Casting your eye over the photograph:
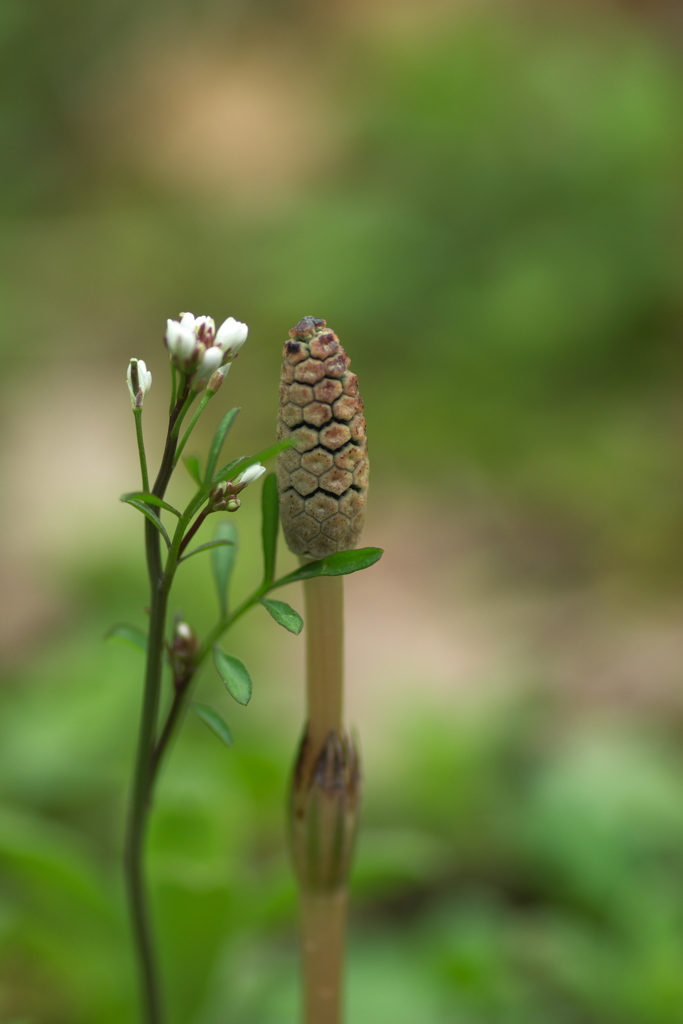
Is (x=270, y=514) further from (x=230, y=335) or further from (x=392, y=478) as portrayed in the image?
(x=392, y=478)

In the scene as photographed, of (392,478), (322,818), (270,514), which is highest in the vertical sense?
(392,478)

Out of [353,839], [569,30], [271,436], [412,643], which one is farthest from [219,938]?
[569,30]

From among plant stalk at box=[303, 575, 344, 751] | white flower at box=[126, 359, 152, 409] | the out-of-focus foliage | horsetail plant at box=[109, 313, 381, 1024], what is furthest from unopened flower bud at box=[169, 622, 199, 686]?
the out-of-focus foliage

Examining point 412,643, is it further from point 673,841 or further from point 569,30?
point 569,30

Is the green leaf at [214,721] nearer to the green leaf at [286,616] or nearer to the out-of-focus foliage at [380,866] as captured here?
the green leaf at [286,616]

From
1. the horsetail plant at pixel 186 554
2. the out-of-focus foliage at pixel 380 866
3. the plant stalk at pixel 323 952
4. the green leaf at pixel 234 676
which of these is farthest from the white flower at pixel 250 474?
the out-of-focus foliage at pixel 380 866

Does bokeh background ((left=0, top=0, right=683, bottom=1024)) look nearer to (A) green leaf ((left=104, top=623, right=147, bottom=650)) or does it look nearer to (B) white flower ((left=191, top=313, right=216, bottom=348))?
(A) green leaf ((left=104, top=623, right=147, bottom=650))

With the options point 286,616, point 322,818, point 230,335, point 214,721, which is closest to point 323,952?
point 322,818
